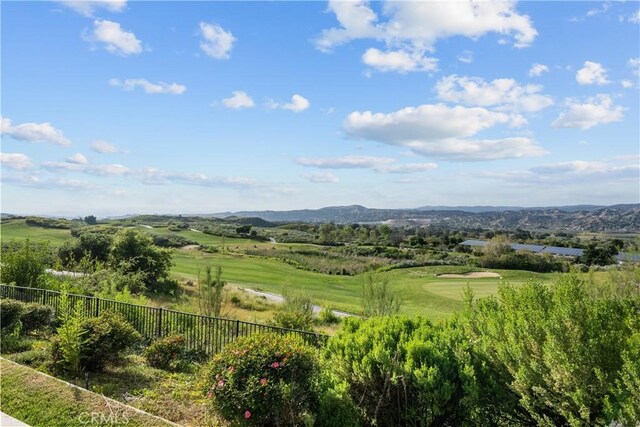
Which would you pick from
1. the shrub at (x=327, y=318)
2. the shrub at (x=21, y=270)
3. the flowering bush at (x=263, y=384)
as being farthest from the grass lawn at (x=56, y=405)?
the shrub at (x=327, y=318)

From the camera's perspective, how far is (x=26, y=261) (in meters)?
16.8

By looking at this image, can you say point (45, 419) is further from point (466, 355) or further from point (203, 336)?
point (466, 355)

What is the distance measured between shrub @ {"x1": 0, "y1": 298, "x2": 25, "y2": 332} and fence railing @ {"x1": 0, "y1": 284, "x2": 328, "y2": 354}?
133cm

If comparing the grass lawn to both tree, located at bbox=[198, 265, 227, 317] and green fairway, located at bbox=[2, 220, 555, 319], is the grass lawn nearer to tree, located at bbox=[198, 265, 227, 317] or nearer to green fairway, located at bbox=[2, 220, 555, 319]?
tree, located at bbox=[198, 265, 227, 317]

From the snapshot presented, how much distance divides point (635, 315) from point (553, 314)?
107cm

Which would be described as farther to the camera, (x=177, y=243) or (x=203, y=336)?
(x=177, y=243)

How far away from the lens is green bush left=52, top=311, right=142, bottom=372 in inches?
307

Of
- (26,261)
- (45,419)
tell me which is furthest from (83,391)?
(26,261)

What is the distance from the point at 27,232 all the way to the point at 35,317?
216ft

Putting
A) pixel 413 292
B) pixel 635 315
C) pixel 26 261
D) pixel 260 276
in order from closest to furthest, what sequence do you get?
pixel 635 315 < pixel 26 261 < pixel 413 292 < pixel 260 276

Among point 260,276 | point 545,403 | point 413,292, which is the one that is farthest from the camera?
point 260,276

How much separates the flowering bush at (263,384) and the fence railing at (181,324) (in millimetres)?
3096

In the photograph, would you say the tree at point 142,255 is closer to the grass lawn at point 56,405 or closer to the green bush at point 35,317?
the green bush at point 35,317

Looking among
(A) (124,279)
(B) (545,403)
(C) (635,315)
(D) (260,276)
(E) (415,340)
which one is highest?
(C) (635,315)
